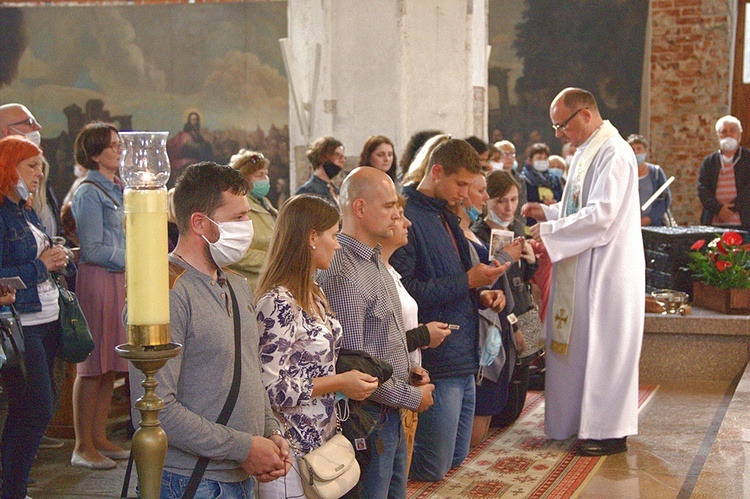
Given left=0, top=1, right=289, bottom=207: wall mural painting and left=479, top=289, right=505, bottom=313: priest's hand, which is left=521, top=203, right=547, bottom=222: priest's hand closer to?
left=479, top=289, right=505, bottom=313: priest's hand

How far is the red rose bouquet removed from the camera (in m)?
7.76

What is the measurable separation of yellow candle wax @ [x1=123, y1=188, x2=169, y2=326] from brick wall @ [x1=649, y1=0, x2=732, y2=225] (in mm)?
13030

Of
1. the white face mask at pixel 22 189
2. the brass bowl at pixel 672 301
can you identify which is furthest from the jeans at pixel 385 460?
the brass bowl at pixel 672 301

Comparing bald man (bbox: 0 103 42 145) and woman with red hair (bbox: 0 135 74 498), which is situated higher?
bald man (bbox: 0 103 42 145)

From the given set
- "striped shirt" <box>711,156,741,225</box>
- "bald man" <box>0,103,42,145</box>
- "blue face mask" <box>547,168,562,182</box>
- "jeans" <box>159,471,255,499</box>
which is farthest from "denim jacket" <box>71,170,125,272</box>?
"striped shirt" <box>711,156,741,225</box>

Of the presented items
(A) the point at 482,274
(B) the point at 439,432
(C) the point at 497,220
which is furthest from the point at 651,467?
(C) the point at 497,220

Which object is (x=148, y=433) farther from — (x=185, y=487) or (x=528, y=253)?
(x=528, y=253)

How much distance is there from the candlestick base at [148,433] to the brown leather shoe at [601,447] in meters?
4.25

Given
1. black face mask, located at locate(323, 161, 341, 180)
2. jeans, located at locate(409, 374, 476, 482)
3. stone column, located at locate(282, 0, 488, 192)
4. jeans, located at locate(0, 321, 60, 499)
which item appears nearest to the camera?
jeans, located at locate(0, 321, 60, 499)

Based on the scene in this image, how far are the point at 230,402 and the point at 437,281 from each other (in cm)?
228

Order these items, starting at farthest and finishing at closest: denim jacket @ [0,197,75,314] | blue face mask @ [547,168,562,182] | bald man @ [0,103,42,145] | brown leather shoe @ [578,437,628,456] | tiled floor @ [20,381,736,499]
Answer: blue face mask @ [547,168,562,182] → brown leather shoe @ [578,437,628,456] → bald man @ [0,103,42,145] → tiled floor @ [20,381,736,499] → denim jacket @ [0,197,75,314]

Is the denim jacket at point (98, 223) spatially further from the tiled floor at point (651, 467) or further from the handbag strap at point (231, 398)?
the handbag strap at point (231, 398)

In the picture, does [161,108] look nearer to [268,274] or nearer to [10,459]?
[10,459]

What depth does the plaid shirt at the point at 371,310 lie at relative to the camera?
3.71 metres
